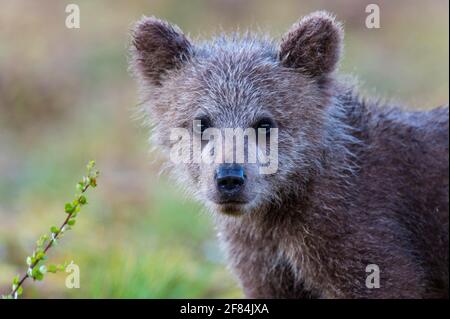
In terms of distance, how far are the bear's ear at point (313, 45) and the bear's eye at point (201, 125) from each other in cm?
89

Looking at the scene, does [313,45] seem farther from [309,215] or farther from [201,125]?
[309,215]

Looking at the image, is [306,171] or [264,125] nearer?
[264,125]

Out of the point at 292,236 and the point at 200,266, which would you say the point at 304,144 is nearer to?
the point at 292,236

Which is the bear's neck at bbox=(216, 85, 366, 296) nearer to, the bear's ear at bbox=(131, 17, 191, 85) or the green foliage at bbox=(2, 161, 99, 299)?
the bear's ear at bbox=(131, 17, 191, 85)

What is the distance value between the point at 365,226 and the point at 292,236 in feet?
2.05

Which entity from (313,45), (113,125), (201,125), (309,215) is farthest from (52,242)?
(113,125)

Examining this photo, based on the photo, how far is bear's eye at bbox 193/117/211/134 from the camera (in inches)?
286

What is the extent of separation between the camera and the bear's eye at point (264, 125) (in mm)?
7148

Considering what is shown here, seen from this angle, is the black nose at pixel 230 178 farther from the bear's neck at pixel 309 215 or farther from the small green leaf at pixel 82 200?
the small green leaf at pixel 82 200

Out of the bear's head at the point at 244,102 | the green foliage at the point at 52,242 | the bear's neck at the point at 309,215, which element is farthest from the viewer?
the bear's neck at the point at 309,215

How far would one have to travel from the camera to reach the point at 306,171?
741cm

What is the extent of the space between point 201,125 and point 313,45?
1188 millimetres

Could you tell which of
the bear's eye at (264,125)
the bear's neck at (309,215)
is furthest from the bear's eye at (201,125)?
the bear's neck at (309,215)

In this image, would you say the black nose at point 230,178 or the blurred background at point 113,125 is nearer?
the black nose at point 230,178
